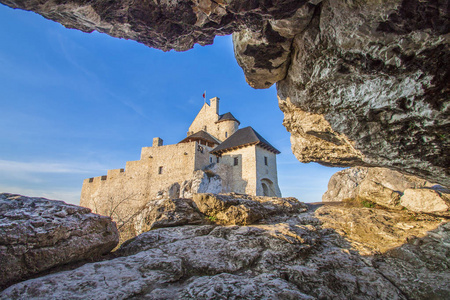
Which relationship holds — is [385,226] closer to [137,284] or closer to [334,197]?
[137,284]

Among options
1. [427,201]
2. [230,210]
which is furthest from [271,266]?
[427,201]

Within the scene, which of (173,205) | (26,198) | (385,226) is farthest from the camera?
(173,205)

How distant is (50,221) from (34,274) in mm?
749

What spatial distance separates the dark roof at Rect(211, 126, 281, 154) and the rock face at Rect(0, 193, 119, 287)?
1993cm

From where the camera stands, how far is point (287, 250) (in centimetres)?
414

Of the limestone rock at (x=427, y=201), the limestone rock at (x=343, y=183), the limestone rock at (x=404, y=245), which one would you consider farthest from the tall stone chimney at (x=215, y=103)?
the limestone rock at (x=427, y=201)

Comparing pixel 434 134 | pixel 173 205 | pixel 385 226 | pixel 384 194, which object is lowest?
pixel 385 226

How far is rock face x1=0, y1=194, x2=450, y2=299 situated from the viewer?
2.70 meters

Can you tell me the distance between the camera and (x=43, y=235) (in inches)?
123

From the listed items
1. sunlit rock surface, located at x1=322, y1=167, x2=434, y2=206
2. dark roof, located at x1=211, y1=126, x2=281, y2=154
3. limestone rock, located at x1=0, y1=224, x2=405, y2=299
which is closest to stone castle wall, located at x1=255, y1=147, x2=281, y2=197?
dark roof, located at x1=211, y1=126, x2=281, y2=154

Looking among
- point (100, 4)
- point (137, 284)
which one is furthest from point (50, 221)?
point (100, 4)

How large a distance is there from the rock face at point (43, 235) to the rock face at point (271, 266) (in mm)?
379

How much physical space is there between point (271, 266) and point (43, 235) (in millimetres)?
3659

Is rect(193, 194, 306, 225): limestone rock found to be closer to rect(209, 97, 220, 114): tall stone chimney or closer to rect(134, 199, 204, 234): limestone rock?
rect(134, 199, 204, 234): limestone rock
